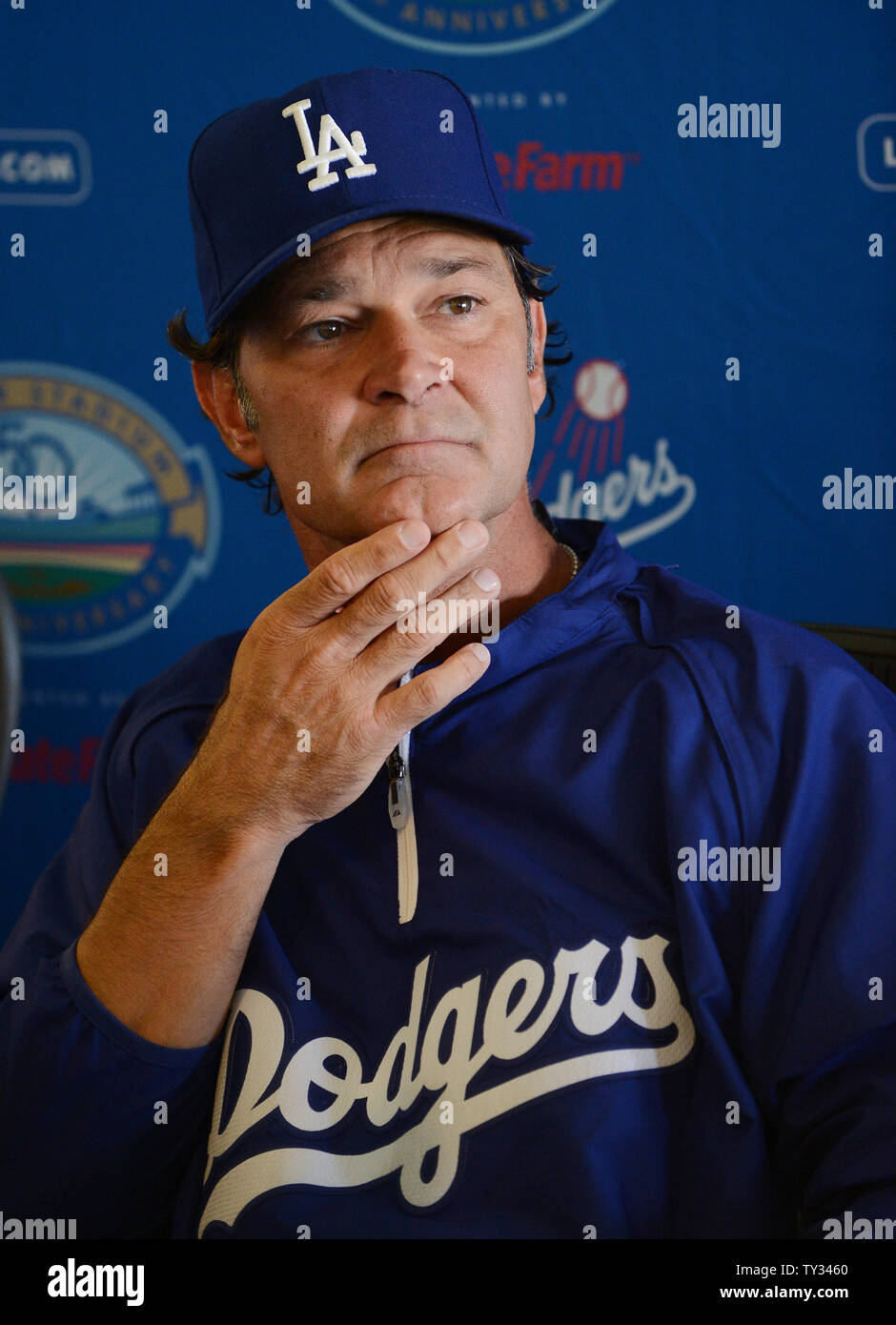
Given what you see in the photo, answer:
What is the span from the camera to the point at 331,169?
2.72 feet

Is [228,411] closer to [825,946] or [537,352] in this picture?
[537,352]

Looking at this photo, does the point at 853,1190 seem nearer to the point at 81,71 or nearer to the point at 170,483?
the point at 170,483

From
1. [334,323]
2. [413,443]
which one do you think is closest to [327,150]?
[334,323]

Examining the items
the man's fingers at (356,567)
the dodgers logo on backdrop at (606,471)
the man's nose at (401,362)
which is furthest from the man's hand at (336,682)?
the dodgers logo on backdrop at (606,471)

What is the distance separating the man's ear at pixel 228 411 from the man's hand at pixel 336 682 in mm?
286

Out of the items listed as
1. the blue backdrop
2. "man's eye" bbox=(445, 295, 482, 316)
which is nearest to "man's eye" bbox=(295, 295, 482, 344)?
"man's eye" bbox=(445, 295, 482, 316)

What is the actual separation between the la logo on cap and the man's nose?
0.35 feet

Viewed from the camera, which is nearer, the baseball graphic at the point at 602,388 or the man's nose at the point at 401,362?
the man's nose at the point at 401,362

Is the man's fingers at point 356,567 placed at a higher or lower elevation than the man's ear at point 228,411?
lower

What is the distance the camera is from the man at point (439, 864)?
27.6 inches

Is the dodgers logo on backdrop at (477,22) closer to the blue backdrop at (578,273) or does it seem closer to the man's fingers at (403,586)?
the blue backdrop at (578,273)

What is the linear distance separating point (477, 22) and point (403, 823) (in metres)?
1.35

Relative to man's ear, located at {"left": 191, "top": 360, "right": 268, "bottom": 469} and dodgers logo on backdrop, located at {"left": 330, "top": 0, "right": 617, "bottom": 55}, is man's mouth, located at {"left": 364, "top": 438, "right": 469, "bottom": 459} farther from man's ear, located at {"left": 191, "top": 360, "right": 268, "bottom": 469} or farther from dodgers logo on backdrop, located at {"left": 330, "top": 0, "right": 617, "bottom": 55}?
dodgers logo on backdrop, located at {"left": 330, "top": 0, "right": 617, "bottom": 55}

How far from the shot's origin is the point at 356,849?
33.2 inches
